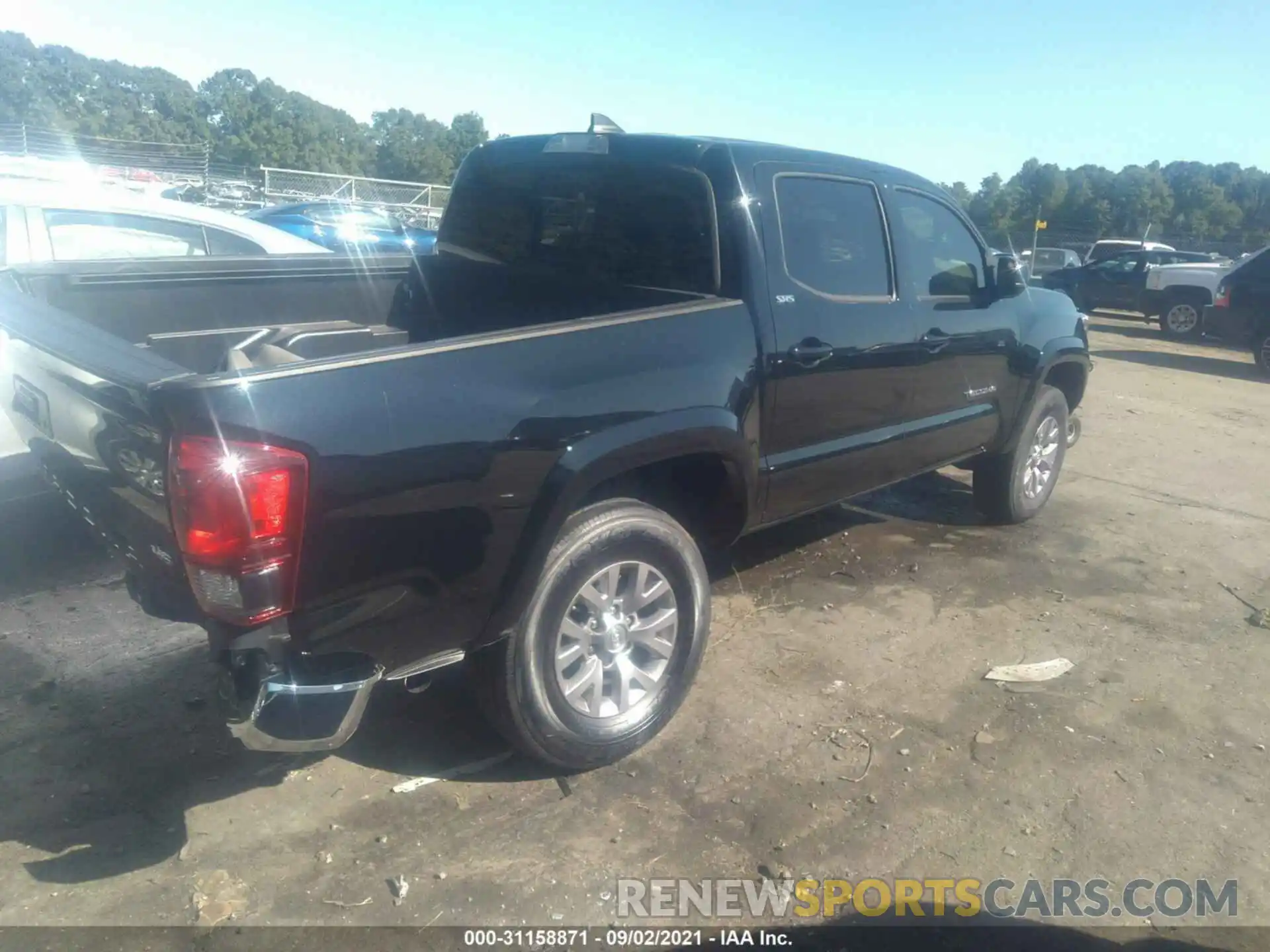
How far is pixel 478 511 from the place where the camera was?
2.72 meters

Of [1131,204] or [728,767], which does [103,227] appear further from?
[1131,204]

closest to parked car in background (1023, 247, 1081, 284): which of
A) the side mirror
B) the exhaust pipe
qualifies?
the side mirror

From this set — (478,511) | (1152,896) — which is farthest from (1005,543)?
(478,511)

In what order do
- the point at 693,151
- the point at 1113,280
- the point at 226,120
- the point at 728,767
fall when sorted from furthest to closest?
the point at 226,120, the point at 1113,280, the point at 693,151, the point at 728,767

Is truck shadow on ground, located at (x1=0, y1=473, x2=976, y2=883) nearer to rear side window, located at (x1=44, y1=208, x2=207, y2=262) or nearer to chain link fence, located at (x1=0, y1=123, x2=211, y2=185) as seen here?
rear side window, located at (x1=44, y1=208, x2=207, y2=262)

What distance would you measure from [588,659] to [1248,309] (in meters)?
14.0

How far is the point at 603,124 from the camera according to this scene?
416 centimetres

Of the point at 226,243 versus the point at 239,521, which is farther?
the point at 226,243

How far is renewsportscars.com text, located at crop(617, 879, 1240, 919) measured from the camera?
273cm

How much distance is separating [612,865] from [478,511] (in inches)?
43.8

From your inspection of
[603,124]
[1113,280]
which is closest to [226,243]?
[603,124]

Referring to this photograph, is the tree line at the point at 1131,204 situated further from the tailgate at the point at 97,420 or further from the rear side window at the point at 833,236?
the tailgate at the point at 97,420

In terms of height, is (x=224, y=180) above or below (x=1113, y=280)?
below

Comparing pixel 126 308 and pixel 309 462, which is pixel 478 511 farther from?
pixel 126 308
